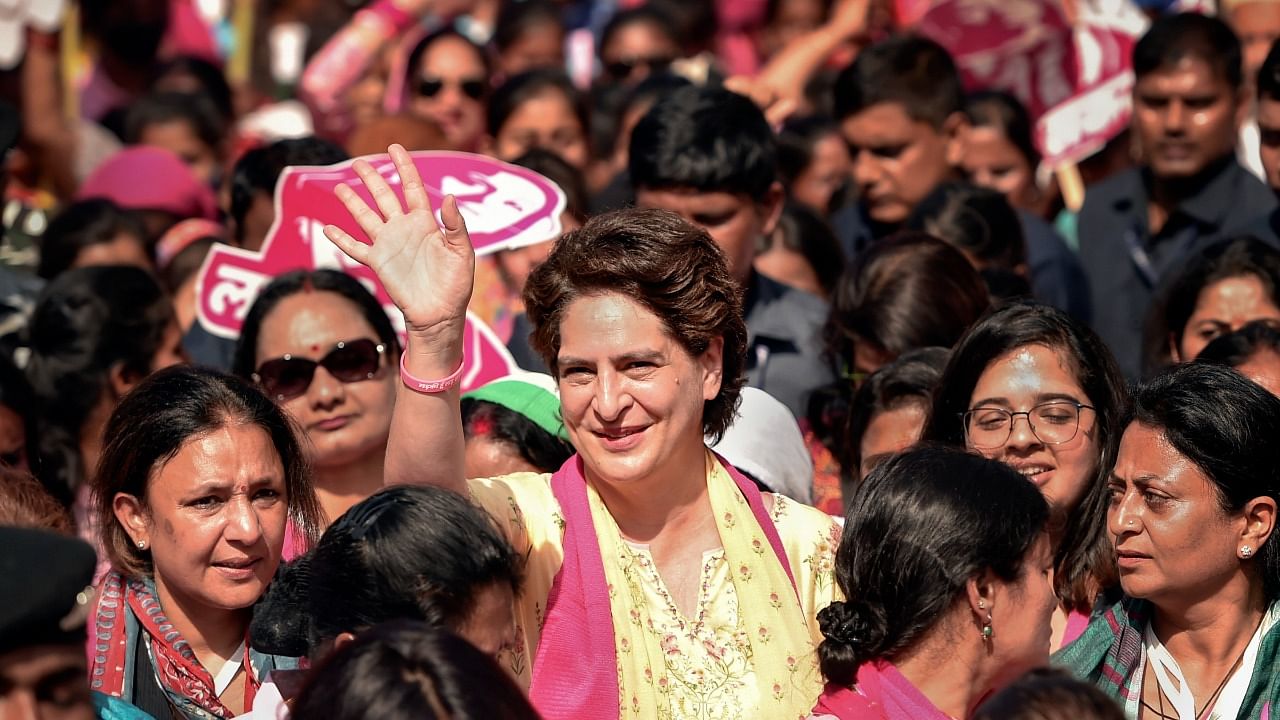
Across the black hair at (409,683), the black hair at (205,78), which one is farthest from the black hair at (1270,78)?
the black hair at (205,78)

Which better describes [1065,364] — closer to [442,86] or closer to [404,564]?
[404,564]

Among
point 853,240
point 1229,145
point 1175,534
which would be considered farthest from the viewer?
point 853,240

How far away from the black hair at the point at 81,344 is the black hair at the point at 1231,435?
310 cm

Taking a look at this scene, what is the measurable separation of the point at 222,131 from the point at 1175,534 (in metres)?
6.29

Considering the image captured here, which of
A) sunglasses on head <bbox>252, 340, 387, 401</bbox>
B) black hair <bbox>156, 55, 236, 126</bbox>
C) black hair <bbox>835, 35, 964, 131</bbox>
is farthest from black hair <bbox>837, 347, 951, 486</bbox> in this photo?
black hair <bbox>156, 55, 236, 126</bbox>

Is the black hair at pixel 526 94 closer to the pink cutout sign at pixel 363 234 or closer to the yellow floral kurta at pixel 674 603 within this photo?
the pink cutout sign at pixel 363 234

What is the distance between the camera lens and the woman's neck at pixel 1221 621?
11.4 ft

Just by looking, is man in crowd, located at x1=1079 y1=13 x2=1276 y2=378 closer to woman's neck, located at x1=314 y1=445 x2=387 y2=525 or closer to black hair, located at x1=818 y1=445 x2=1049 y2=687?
woman's neck, located at x1=314 y1=445 x2=387 y2=525

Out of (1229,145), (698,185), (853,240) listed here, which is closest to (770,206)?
(698,185)

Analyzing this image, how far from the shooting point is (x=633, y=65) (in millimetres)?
8773

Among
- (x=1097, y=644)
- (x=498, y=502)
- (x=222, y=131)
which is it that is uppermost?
(x=498, y=502)

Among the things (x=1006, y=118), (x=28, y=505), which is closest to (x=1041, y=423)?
(x=28, y=505)

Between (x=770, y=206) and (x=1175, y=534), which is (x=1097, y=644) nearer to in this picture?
(x=1175, y=534)

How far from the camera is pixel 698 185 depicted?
5.23 meters
